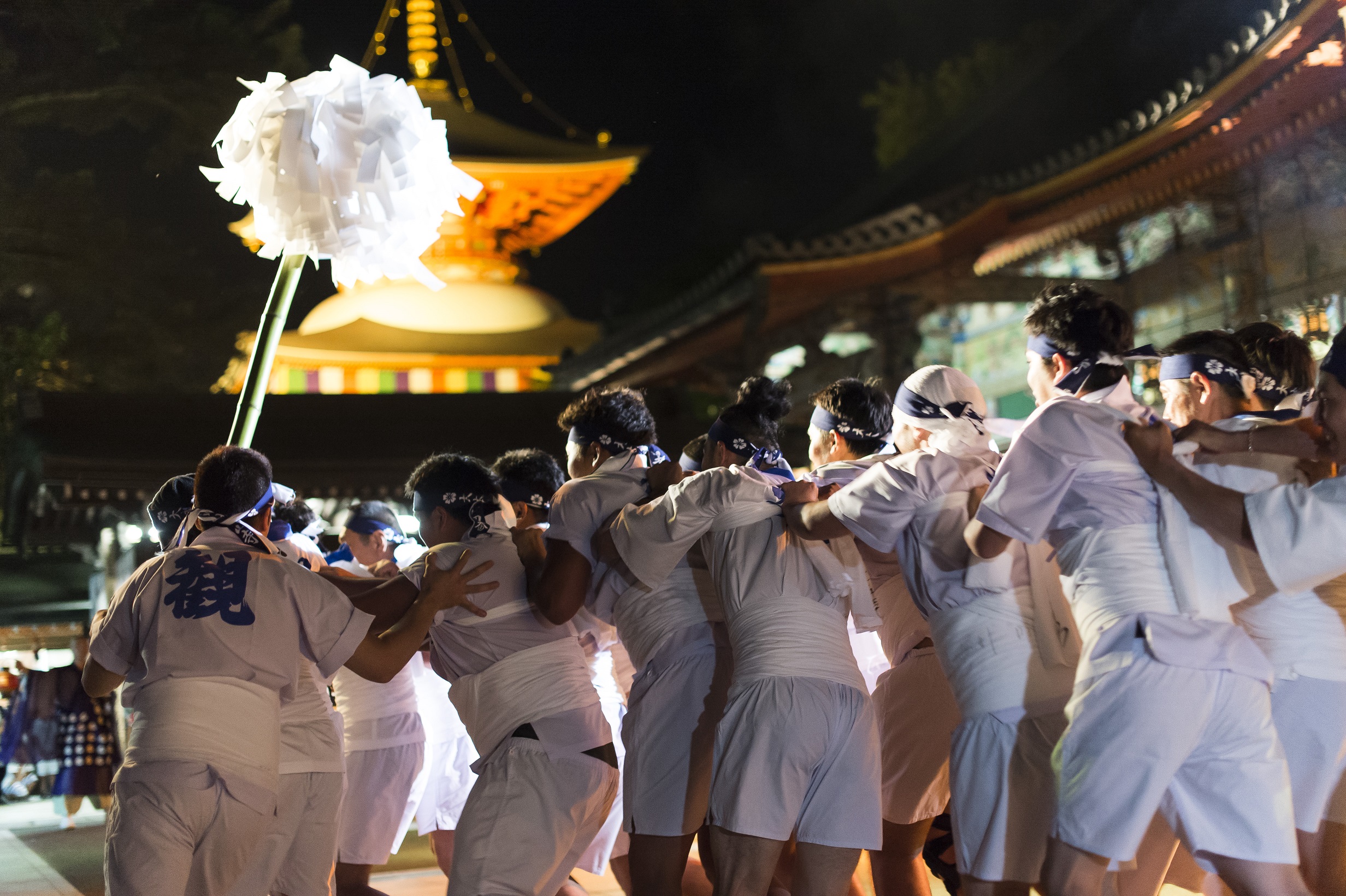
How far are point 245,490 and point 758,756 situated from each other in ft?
4.54

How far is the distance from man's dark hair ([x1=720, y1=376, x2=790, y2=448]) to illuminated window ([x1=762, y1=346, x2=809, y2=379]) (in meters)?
9.51

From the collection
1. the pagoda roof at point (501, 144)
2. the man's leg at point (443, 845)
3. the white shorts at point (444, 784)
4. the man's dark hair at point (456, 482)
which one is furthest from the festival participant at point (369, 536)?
the pagoda roof at point (501, 144)

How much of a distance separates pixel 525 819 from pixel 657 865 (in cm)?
37

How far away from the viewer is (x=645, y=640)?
3.17 m

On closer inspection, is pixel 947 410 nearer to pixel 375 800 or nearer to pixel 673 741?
pixel 673 741

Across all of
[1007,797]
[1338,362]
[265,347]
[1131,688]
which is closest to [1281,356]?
[1338,362]

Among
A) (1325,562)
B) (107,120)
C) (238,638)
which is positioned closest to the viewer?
(1325,562)

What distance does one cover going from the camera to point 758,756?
9.07 feet

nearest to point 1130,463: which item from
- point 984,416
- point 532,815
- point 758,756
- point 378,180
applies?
point 984,416

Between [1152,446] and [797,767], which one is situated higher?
[1152,446]

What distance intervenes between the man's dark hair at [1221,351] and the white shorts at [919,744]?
1017 millimetres

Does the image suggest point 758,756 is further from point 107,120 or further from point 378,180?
point 107,120

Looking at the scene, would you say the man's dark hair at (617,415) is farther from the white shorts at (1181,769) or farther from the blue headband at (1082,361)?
the white shorts at (1181,769)

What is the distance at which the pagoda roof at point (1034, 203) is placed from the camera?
860cm
